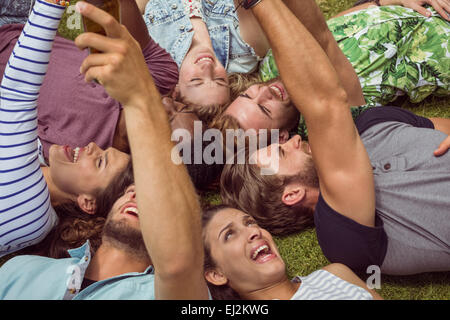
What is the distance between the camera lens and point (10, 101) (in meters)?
2.18

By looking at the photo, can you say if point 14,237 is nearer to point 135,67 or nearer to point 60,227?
point 60,227

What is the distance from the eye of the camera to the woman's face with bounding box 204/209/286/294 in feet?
7.27

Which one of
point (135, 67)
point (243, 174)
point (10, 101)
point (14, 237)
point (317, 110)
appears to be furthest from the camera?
point (243, 174)

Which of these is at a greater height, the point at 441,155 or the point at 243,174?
the point at 441,155

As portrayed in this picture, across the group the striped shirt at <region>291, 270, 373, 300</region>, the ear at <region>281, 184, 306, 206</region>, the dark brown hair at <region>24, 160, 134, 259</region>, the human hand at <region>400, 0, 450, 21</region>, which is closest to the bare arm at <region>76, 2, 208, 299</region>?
the striped shirt at <region>291, 270, 373, 300</region>

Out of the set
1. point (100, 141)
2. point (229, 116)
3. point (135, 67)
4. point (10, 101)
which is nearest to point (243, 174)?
point (229, 116)

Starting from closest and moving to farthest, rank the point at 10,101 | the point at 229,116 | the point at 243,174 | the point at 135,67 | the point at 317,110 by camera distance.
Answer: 1. the point at 135,67
2. the point at 317,110
3. the point at 10,101
4. the point at 243,174
5. the point at 229,116

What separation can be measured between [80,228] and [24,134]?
29.9 inches

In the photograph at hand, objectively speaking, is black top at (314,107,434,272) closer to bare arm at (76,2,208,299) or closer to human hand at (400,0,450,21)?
bare arm at (76,2,208,299)

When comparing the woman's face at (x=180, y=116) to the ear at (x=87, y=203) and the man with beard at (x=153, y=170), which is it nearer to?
the ear at (x=87, y=203)

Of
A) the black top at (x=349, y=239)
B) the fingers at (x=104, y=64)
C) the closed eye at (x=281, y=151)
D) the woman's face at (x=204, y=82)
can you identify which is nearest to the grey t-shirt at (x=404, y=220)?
the black top at (x=349, y=239)

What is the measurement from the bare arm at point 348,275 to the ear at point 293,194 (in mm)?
430

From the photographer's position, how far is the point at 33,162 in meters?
2.33

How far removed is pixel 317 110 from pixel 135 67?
39.8 inches
